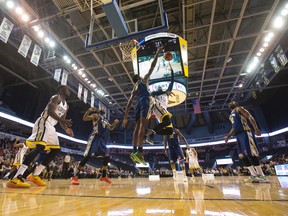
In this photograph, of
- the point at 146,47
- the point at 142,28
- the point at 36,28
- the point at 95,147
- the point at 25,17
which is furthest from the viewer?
the point at 142,28

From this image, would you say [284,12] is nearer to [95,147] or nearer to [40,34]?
[95,147]

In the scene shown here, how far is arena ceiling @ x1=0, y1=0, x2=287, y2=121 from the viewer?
6.93m

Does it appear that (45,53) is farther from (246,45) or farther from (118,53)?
(246,45)

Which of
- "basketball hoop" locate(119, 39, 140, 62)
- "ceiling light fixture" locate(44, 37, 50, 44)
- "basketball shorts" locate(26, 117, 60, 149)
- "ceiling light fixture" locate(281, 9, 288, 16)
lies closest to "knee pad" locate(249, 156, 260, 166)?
"basketball shorts" locate(26, 117, 60, 149)

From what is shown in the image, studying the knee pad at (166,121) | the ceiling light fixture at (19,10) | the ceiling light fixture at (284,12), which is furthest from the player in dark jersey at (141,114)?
the ceiling light fixture at (284,12)

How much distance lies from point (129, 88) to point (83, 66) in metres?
4.38

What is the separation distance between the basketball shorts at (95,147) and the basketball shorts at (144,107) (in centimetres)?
157

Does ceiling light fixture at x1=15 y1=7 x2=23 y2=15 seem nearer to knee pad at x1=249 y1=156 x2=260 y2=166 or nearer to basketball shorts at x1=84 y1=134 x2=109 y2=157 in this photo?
basketball shorts at x1=84 y1=134 x2=109 y2=157

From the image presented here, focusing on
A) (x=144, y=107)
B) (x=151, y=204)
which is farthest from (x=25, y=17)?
(x=151, y=204)

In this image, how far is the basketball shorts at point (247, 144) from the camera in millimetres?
3342

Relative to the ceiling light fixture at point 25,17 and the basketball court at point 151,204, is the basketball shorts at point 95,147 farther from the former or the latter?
the ceiling light fixture at point 25,17

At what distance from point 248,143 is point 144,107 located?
225 centimetres

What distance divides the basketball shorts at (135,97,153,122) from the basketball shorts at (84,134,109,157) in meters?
1.57

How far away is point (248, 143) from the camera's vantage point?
342 centimetres
